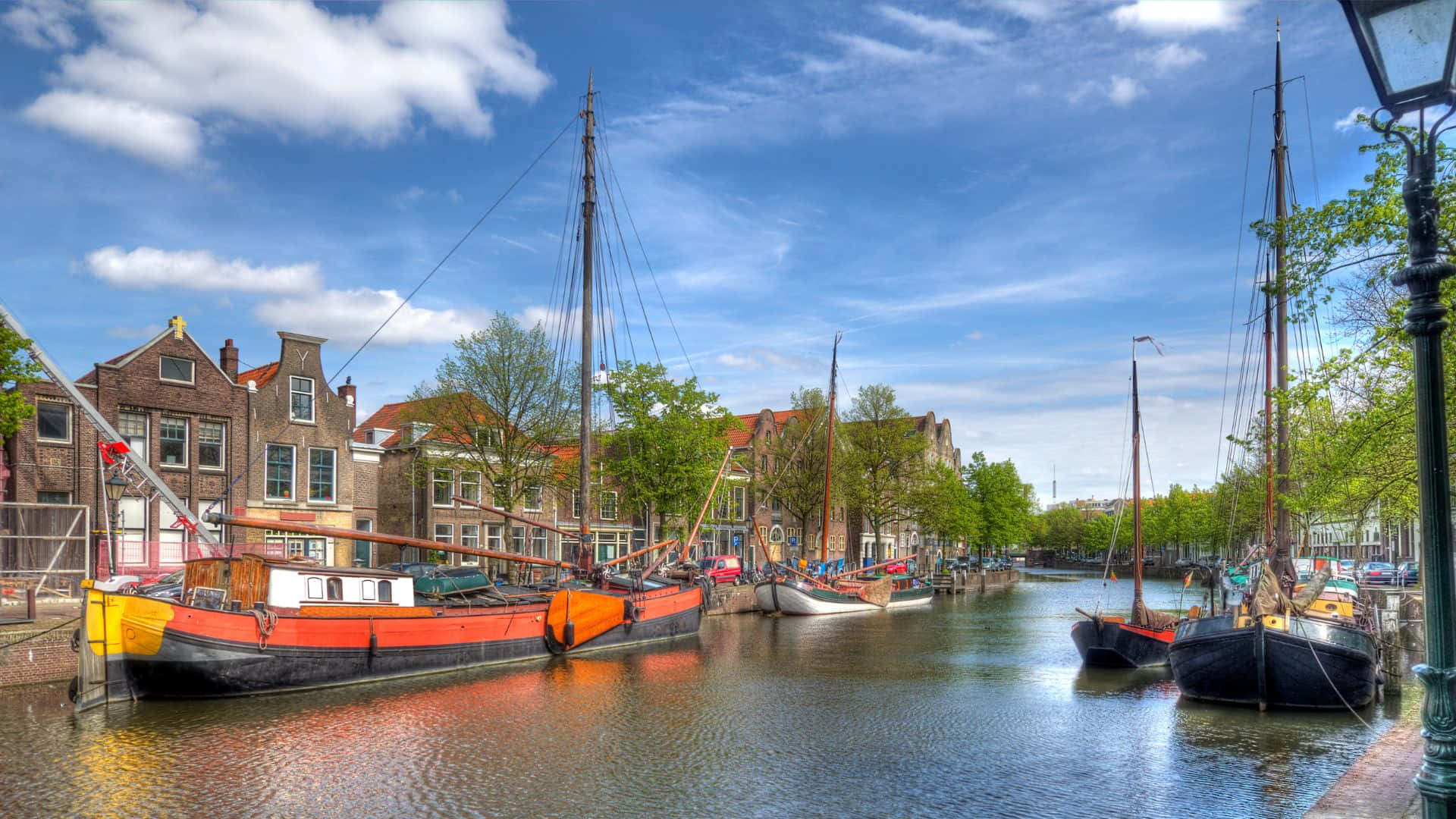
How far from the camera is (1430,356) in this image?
562 cm

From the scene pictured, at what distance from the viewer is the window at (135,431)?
112 feet

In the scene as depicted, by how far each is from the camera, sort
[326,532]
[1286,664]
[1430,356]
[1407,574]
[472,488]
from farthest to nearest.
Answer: [1407,574] → [472,488] → [326,532] → [1286,664] → [1430,356]

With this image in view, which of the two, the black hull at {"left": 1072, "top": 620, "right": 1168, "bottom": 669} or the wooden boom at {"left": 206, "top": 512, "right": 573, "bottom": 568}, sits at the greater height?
the wooden boom at {"left": 206, "top": 512, "right": 573, "bottom": 568}

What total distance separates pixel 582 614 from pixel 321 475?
17466 millimetres

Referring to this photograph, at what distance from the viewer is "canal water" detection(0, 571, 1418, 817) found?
1298cm

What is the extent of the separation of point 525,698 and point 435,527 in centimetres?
2557

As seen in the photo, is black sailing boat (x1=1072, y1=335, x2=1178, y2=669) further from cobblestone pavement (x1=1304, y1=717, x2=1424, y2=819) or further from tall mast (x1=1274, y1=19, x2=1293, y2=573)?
cobblestone pavement (x1=1304, y1=717, x2=1424, y2=819)

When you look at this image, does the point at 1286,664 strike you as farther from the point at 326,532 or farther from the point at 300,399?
the point at 300,399

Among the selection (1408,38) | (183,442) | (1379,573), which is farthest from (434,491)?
(1379,573)

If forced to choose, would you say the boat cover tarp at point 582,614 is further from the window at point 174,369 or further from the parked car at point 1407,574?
the parked car at point 1407,574

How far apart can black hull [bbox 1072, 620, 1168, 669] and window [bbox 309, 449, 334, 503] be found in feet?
97.5

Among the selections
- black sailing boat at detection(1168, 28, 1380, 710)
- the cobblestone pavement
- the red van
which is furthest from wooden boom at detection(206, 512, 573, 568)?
the red van

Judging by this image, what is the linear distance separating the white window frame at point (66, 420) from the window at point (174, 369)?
3250mm

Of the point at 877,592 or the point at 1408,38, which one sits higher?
the point at 1408,38
